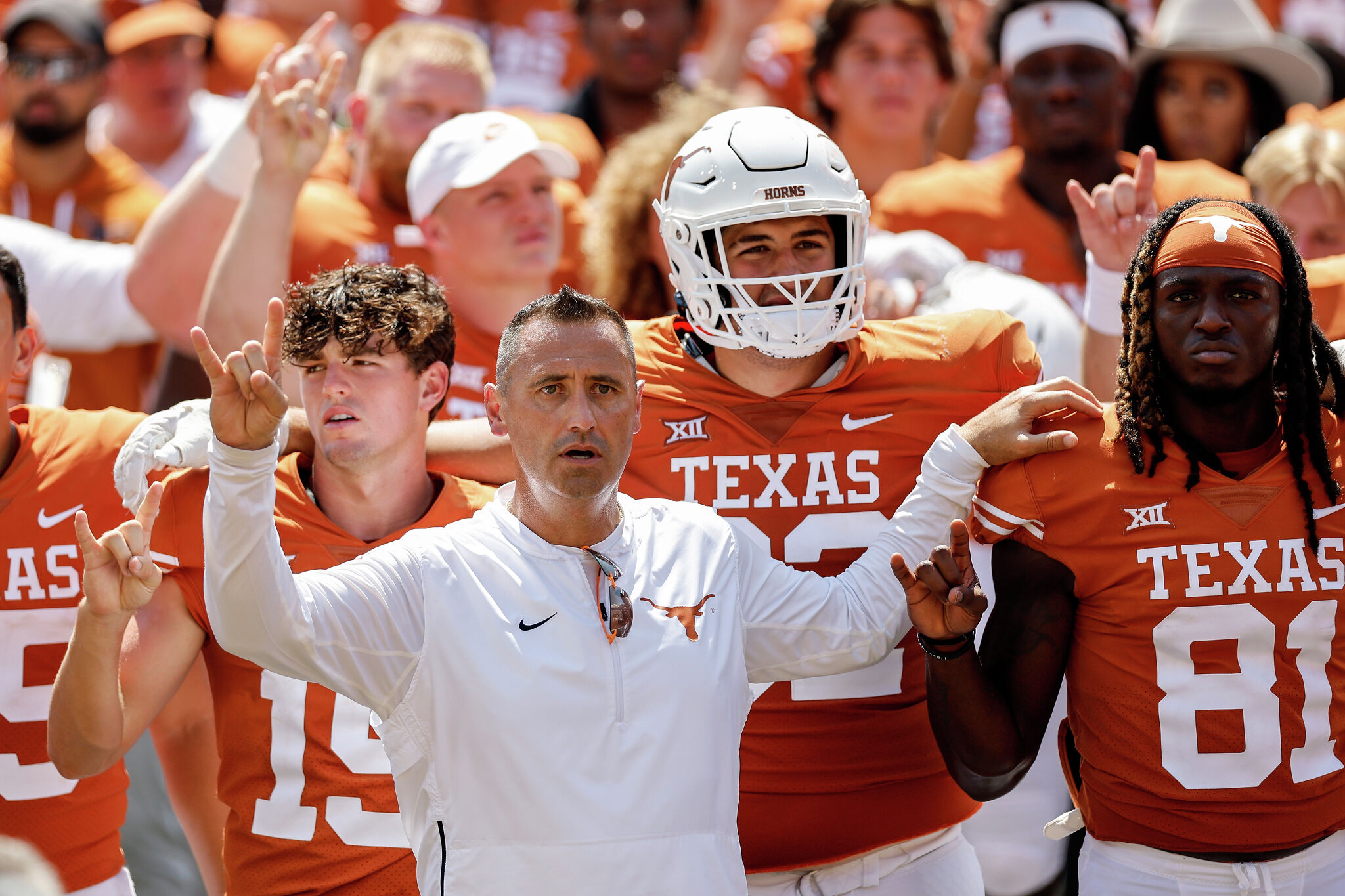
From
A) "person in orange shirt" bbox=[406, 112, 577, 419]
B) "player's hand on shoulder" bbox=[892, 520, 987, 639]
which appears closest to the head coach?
"player's hand on shoulder" bbox=[892, 520, 987, 639]

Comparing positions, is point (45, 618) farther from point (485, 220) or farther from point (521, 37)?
point (521, 37)

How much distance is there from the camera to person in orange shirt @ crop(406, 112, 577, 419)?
488 cm

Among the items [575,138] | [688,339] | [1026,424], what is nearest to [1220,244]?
[1026,424]

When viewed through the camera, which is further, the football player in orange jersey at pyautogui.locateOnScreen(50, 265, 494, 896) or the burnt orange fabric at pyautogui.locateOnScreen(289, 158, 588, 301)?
the burnt orange fabric at pyautogui.locateOnScreen(289, 158, 588, 301)

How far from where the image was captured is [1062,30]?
19.3 ft

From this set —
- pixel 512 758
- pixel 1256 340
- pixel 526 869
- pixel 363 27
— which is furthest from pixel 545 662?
pixel 363 27

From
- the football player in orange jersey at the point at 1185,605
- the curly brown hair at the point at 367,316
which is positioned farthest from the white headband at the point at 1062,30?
the curly brown hair at the point at 367,316

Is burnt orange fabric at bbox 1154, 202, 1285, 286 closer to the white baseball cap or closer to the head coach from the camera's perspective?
the head coach

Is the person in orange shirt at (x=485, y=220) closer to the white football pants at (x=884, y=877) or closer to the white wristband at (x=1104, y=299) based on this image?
the white wristband at (x=1104, y=299)

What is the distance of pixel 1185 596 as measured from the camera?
3.07m

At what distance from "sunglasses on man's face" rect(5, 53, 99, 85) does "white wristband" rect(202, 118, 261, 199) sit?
73.0 inches

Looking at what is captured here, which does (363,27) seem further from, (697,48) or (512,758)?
(512,758)

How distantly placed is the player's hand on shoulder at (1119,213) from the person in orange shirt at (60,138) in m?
3.81

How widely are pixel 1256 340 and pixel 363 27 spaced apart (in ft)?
18.4
